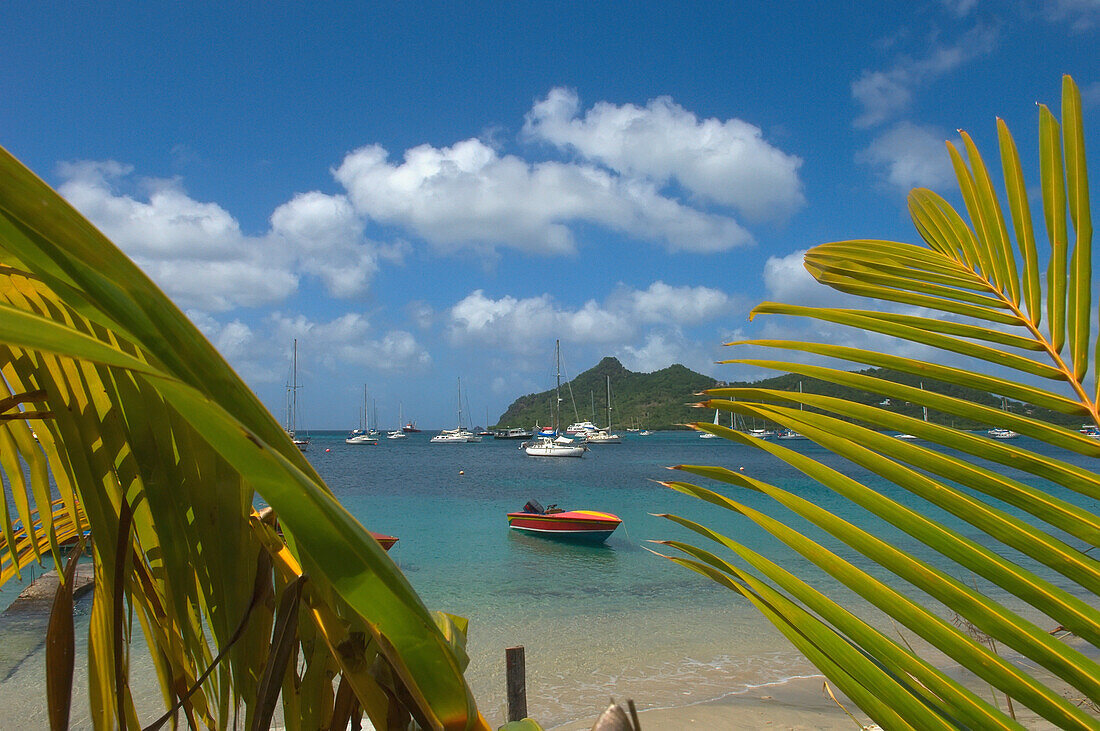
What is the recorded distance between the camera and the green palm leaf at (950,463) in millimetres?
525

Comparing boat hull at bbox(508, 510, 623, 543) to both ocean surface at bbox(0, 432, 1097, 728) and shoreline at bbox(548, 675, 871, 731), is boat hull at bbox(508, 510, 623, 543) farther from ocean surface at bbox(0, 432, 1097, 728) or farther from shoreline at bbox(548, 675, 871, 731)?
shoreline at bbox(548, 675, 871, 731)

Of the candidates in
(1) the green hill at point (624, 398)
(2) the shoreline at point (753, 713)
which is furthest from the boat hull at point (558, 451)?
(2) the shoreline at point (753, 713)

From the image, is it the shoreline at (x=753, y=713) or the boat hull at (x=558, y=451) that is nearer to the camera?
the shoreline at (x=753, y=713)

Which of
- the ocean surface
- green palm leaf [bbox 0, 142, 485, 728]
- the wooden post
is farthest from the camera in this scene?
the ocean surface

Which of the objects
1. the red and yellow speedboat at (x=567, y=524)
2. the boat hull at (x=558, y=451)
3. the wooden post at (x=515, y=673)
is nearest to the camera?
the wooden post at (x=515, y=673)

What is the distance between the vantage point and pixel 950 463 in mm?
640

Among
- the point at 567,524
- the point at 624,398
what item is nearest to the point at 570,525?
the point at 567,524

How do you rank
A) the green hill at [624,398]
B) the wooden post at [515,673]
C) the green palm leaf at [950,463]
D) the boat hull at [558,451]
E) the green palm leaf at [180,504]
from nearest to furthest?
the green palm leaf at [180,504]
the green palm leaf at [950,463]
the wooden post at [515,673]
the boat hull at [558,451]
the green hill at [624,398]

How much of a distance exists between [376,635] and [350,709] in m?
0.17

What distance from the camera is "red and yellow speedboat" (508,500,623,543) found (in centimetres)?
1908

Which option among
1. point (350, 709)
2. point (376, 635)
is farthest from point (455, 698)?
point (350, 709)

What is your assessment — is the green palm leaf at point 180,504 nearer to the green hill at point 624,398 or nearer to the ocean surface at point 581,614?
the ocean surface at point 581,614

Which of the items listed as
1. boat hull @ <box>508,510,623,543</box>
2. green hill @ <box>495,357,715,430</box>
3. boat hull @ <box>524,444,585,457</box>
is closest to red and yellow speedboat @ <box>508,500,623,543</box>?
boat hull @ <box>508,510,623,543</box>

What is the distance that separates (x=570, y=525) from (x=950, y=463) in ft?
63.5
